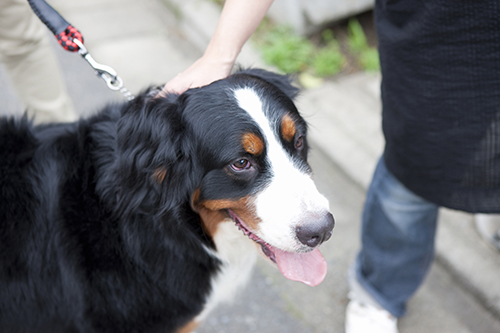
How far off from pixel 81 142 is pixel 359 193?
201 cm

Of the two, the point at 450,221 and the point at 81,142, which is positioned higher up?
the point at 81,142

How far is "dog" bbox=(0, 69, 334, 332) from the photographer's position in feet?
4.88

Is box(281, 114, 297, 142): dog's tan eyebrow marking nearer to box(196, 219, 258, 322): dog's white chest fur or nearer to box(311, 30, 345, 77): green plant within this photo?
box(196, 219, 258, 322): dog's white chest fur

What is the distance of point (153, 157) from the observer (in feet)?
4.87

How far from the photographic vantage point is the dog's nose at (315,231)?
1.43m

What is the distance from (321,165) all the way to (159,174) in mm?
1895

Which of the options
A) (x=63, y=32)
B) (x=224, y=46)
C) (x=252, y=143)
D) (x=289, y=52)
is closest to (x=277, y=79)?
(x=224, y=46)

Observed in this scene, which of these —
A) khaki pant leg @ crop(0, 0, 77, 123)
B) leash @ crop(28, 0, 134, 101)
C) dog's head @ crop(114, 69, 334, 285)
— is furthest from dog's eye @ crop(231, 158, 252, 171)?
khaki pant leg @ crop(0, 0, 77, 123)

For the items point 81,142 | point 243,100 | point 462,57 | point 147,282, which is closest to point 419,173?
point 462,57

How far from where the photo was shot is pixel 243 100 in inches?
59.6

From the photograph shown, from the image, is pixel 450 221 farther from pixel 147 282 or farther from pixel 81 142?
pixel 81 142

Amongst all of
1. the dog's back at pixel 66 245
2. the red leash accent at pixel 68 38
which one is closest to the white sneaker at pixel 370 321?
the dog's back at pixel 66 245

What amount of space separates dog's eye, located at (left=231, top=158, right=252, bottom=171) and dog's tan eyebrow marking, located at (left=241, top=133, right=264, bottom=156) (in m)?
0.05

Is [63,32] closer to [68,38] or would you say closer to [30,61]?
[68,38]
